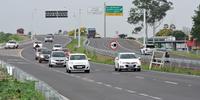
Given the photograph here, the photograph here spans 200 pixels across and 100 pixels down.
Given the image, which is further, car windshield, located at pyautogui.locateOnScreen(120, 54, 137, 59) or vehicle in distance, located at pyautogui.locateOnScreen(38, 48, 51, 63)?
vehicle in distance, located at pyautogui.locateOnScreen(38, 48, 51, 63)

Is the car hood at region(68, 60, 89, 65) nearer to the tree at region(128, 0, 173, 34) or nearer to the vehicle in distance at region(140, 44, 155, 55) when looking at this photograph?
the vehicle in distance at region(140, 44, 155, 55)

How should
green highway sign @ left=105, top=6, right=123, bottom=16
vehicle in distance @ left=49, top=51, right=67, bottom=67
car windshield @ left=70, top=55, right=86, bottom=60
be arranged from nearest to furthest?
1. car windshield @ left=70, top=55, right=86, bottom=60
2. vehicle in distance @ left=49, top=51, right=67, bottom=67
3. green highway sign @ left=105, top=6, right=123, bottom=16

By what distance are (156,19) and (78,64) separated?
129923 mm

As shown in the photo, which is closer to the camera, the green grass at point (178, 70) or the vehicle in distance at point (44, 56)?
the green grass at point (178, 70)

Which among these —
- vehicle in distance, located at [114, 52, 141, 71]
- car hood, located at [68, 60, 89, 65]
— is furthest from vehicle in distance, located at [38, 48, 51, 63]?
car hood, located at [68, 60, 89, 65]

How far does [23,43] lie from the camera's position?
145500 millimetres

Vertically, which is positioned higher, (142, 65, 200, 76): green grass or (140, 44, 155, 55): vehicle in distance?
(140, 44, 155, 55): vehicle in distance

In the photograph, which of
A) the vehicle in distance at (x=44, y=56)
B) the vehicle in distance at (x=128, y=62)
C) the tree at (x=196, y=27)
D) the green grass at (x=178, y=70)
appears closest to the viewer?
the green grass at (x=178, y=70)

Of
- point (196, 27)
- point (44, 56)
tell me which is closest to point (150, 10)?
point (196, 27)

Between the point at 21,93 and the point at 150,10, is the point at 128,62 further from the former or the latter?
the point at 150,10

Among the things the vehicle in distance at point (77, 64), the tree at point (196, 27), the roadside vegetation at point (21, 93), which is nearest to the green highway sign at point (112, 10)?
the tree at point (196, 27)

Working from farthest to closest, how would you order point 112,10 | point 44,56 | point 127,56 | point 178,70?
point 112,10
point 44,56
point 127,56
point 178,70

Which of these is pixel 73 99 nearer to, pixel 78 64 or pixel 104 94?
pixel 104 94

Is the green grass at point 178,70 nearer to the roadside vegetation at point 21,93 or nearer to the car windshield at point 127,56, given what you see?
the car windshield at point 127,56
